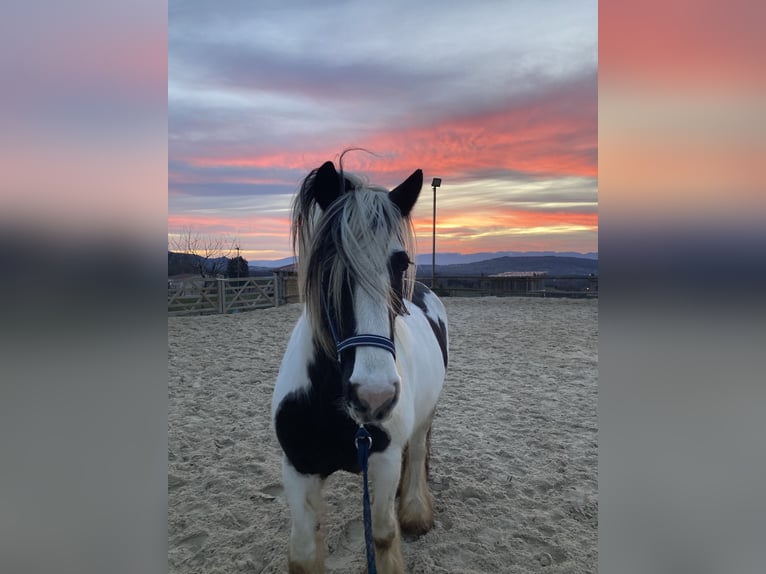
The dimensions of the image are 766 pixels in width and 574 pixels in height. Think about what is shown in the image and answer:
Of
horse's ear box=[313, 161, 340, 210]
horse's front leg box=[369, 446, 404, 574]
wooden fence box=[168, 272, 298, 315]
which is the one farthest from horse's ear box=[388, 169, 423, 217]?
wooden fence box=[168, 272, 298, 315]

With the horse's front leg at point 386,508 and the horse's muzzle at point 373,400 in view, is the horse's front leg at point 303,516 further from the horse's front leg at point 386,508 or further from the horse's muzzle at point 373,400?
the horse's muzzle at point 373,400

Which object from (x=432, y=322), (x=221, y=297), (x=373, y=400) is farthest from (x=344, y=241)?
(x=221, y=297)

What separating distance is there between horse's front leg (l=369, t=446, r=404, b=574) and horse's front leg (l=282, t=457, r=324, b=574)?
289mm

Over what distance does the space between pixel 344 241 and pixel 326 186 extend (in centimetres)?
31

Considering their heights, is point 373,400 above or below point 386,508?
above

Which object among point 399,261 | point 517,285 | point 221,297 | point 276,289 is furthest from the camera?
point 517,285

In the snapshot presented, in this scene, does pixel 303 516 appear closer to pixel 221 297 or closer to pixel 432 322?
pixel 432 322

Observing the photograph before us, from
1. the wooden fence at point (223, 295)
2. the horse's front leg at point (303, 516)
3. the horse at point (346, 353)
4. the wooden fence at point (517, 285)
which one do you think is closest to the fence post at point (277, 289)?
the wooden fence at point (223, 295)

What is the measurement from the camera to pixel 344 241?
1559 mm

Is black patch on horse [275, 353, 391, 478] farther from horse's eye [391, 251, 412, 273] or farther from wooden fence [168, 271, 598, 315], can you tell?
wooden fence [168, 271, 598, 315]

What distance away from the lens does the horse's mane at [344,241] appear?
155cm

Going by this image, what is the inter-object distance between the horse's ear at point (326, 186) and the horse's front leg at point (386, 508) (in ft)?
3.96
